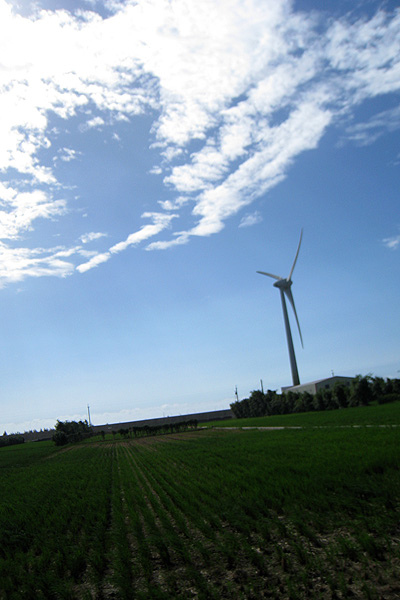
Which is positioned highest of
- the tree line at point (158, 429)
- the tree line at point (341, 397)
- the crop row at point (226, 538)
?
the crop row at point (226, 538)

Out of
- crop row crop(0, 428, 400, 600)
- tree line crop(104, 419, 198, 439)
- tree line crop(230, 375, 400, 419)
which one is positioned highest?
crop row crop(0, 428, 400, 600)

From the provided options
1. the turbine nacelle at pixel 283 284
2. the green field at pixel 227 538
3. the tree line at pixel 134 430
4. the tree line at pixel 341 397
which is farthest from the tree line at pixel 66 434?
the green field at pixel 227 538

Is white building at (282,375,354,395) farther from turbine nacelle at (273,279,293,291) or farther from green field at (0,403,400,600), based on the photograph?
green field at (0,403,400,600)

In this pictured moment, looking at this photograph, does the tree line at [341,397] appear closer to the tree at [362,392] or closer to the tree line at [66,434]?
the tree at [362,392]

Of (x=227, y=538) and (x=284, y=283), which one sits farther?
(x=284, y=283)

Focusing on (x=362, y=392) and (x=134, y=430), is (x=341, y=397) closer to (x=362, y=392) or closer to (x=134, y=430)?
(x=362, y=392)

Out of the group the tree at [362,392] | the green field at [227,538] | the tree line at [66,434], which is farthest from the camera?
the tree line at [66,434]

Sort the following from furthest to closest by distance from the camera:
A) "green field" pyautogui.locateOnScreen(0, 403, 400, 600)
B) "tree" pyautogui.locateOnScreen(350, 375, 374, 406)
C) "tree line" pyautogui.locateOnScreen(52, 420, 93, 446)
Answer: "tree line" pyautogui.locateOnScreen(52, 420, 93, 446) < "tree" pyautogui.locateOnScreen(350, 375, 374, 406) < "green field" pyautogui.locateOnScreen(0, 403, 400, 600)

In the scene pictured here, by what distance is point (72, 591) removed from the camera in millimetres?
8195

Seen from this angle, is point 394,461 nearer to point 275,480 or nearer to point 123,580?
point 275,480

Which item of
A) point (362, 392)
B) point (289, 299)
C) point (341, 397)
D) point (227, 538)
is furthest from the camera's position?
point (289, 299)

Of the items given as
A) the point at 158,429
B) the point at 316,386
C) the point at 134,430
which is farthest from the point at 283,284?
the point at 134,430


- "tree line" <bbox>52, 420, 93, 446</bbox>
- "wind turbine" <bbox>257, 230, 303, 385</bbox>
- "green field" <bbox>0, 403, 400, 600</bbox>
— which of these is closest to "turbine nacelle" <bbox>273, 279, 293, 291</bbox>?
"wind turbine" <bbox>257, 230, 303, 385</bbox>

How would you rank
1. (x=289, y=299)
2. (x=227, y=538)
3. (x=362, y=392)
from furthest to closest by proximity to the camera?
(x=289, y=299) → (x=362, y=392) → (x=227, y=538)
